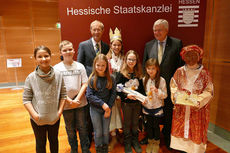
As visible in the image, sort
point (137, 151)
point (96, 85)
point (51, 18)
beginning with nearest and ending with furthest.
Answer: point (96, 85)
point (137, 151)
point (51, 18)

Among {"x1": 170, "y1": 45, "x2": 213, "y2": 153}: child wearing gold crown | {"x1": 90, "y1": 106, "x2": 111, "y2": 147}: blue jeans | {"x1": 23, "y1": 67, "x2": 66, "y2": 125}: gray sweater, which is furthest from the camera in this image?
{"x1": 90, "y1": 106, "x2": 111, "y2": 147}: blue jeans

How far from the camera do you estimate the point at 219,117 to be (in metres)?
3.00

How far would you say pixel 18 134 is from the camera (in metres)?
3.13

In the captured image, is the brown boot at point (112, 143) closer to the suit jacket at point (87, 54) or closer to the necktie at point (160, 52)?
the suit jacket at point (87, 54)

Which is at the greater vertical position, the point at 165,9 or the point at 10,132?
the point at 165,9

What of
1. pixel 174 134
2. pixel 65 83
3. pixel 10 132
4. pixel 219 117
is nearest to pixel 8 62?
pixel 10 132

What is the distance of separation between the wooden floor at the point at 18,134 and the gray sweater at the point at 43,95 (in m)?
1.09

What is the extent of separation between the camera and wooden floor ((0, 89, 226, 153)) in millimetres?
2592

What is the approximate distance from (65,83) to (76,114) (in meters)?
0.47

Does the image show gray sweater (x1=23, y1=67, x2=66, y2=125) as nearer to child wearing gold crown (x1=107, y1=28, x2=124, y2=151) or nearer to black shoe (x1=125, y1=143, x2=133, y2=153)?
child wearing gold crown (x1=107, y1=28, x2=124, y2=151)

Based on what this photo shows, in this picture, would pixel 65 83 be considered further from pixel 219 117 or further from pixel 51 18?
pixel 51 18

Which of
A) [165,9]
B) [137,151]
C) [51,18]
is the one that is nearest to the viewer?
[137,151]

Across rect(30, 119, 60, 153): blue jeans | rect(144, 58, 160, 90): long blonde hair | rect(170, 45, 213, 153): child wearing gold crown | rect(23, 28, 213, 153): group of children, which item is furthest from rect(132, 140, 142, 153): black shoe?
rect(30, 119, 60, 153): blue jeans

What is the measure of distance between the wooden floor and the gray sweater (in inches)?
43.0
